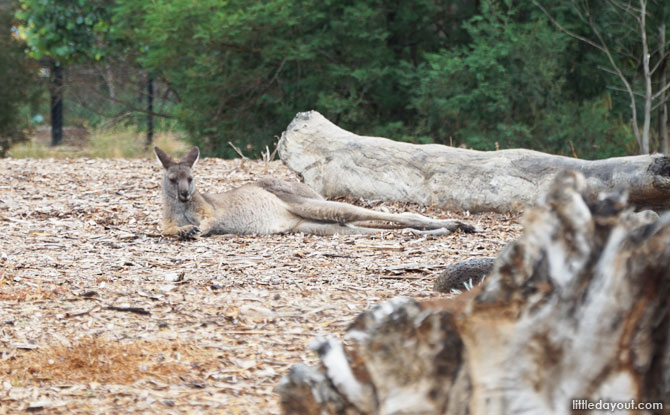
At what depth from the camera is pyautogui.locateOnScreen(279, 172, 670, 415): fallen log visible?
2.29 metres

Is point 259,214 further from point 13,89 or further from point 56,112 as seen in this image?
point 56,112

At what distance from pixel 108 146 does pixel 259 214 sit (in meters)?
10.3

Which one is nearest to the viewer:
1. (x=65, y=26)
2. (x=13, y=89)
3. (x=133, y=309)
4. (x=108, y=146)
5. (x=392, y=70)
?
(x=133, y=309)

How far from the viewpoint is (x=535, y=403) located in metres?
2.32

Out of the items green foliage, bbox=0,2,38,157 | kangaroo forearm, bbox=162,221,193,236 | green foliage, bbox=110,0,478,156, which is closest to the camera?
kangaroo forearm, bbox=162,221,193,236

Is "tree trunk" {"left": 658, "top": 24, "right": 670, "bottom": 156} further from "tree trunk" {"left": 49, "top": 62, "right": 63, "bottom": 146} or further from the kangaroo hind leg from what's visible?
"tree trunk" {"left": 49, "top": 62, "right": 63, "bottom": 146}

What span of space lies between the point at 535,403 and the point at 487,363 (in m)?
0.18

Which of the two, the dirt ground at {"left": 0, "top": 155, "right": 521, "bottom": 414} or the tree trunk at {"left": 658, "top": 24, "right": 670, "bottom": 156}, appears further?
the tree trunk at {"left": 658, "top": 24, "right": 670, "bottom": 156}

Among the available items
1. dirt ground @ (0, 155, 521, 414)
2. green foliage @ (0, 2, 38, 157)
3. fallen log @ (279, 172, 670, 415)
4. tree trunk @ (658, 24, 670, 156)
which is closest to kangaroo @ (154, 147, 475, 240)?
dirt ground @ (0, 155, 521, 414)

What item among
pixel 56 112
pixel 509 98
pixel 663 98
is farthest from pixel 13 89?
pixel 663 98

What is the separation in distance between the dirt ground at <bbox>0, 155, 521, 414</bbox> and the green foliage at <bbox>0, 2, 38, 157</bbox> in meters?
9.84

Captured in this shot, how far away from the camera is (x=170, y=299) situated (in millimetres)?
4820

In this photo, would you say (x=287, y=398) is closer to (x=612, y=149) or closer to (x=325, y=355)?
(x=325, y=355)

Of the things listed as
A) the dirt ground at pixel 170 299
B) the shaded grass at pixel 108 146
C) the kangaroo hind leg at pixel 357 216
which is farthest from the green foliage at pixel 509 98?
the kangaroo hind leg at pixel 357 216
